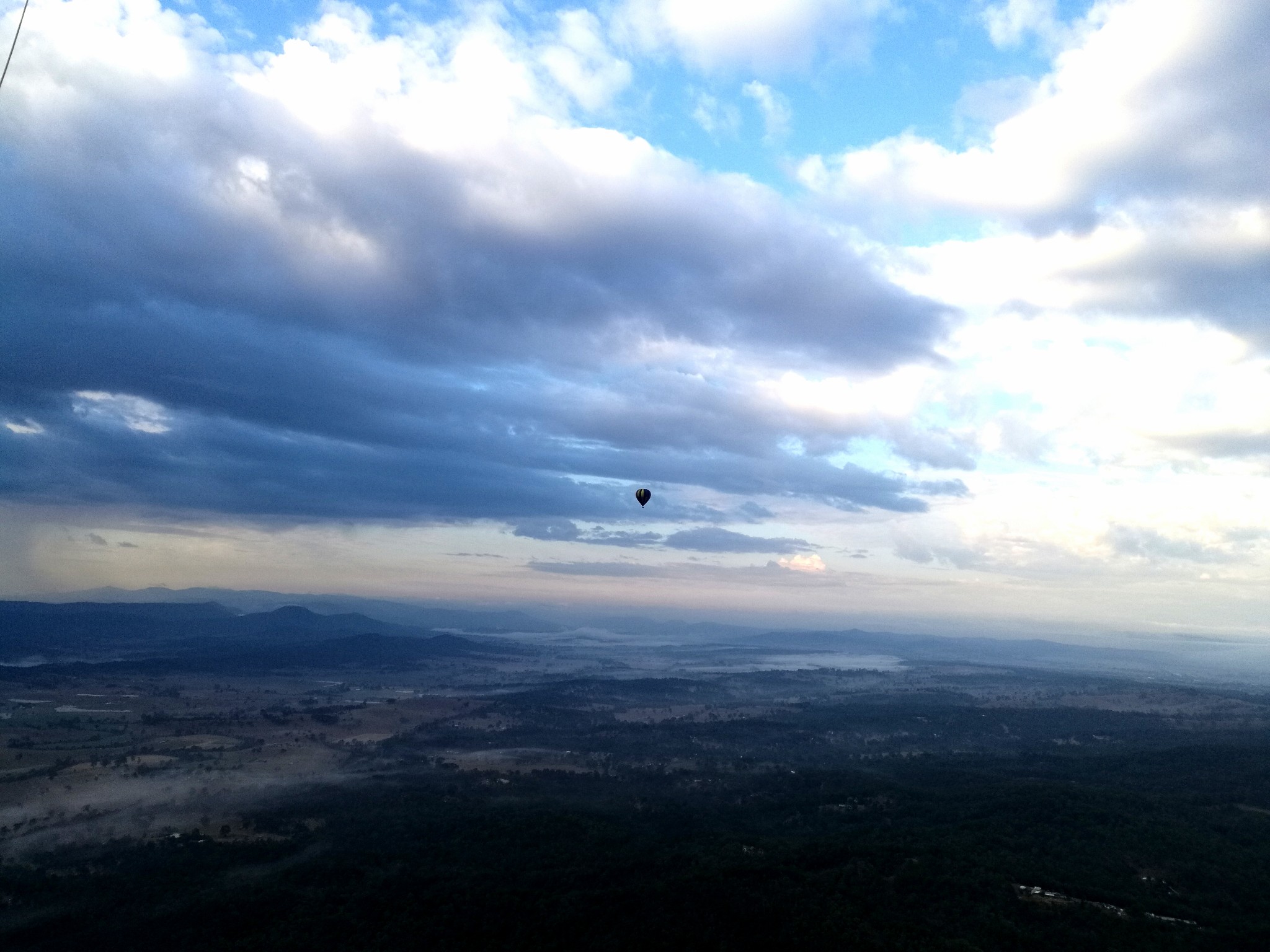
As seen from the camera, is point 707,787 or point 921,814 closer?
point 921,814

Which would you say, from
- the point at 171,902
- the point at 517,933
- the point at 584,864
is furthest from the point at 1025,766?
the point at 171,902

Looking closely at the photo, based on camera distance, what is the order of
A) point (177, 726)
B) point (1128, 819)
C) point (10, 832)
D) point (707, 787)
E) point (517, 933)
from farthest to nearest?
point (177, 726) < point (707, 787) < point (10, 832) < point (1128, 819) < point (517, 933)

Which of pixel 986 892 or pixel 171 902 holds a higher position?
pixel 986 892

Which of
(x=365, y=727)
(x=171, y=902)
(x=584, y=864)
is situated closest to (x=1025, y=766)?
(x=584, y=864)

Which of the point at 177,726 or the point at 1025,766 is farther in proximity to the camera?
the point at 177,726

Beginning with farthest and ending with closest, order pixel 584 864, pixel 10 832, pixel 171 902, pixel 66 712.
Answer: pixel 66 712, pixel 10 832, pixel 584 864, pixel 171 902

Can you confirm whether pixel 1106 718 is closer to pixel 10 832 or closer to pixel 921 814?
pixel 921 814

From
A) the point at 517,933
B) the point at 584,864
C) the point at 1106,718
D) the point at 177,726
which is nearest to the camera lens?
the point at 517,933

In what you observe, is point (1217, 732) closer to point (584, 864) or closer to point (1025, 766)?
point (1025, 766)

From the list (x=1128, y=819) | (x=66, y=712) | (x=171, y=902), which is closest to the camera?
(x=171, y=902)
